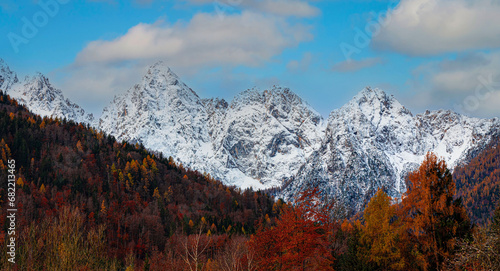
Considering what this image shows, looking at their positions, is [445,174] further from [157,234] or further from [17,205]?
[17,205]

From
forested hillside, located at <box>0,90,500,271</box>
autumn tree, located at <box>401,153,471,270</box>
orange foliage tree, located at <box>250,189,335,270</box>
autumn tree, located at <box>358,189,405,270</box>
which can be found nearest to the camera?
orange foliage tree, located at <box>250,189,335,270</box>

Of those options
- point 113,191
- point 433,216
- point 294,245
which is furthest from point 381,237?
point 113,191

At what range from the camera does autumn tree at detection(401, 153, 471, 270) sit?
28.2 m

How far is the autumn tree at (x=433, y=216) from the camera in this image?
28203mm

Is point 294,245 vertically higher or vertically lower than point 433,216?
lower

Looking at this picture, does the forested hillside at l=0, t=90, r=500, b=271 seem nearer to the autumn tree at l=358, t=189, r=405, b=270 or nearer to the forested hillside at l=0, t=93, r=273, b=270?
the autumn tree at l=358, t=189, r=405, b=270

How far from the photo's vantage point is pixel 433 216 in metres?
29.1

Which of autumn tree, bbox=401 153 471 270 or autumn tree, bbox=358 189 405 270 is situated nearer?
autumn tree, bbox=401 153 471 270

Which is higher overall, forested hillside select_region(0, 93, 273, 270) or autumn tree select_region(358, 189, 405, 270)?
forested hillside select_region(0, 93, 273, 270)

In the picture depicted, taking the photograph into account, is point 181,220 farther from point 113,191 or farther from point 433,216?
point 433,216

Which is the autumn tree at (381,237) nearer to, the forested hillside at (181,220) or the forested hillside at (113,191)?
the forested hillside at (181,220)

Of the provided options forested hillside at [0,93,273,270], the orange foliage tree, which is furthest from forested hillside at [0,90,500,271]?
forested hillside at [0,93,273,270]

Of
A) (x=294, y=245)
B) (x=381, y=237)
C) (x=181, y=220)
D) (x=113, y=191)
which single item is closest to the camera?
(x=294, y=245)

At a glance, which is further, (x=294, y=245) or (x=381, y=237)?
(x=381, y=237)
